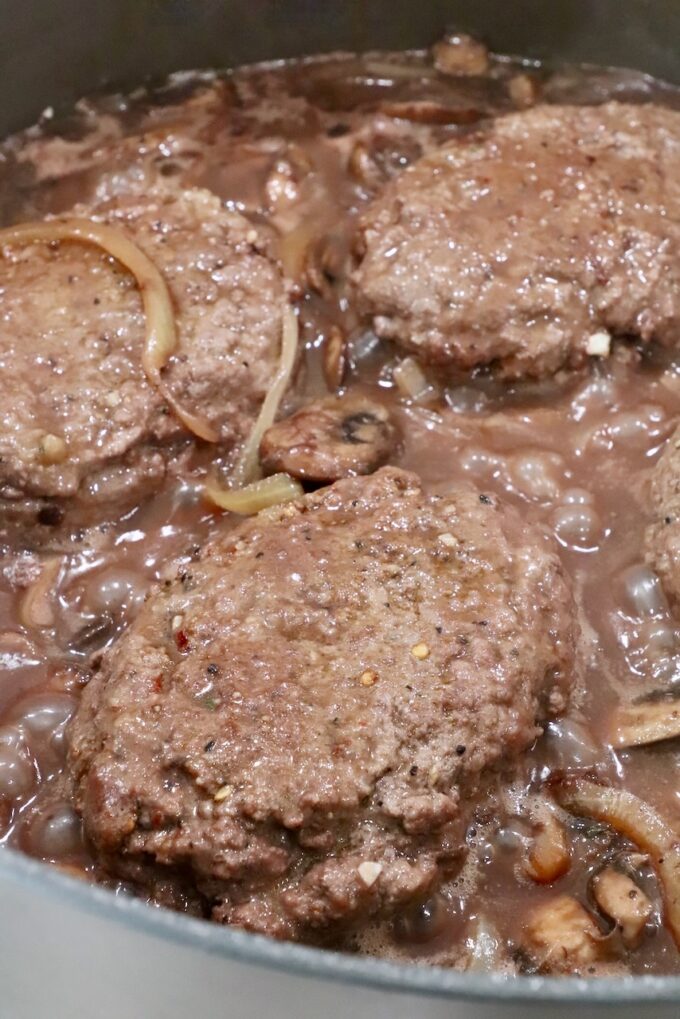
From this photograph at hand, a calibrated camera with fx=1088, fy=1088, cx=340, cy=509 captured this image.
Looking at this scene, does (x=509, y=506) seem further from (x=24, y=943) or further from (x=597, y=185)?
(x=24, y=943)

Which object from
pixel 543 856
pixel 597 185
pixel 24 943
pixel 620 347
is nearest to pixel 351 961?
pixel 24 943

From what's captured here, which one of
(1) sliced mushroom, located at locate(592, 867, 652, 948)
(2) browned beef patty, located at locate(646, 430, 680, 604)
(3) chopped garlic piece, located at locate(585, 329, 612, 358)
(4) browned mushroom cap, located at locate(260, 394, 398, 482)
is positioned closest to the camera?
(1) sliced mushroom, located at locate(592, 867, 652, 948)

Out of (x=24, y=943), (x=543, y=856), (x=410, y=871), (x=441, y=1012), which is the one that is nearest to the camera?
(x=441, y=1012)

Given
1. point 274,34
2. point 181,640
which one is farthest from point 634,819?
point 274,34

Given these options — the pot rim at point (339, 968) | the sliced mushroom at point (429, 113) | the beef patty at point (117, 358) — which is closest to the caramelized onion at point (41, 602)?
the beef patty at point (117, 358)

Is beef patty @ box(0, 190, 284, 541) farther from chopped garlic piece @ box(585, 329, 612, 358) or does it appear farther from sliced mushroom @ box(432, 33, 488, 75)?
sliced mushroom @ box(432, 33, 488, 75)

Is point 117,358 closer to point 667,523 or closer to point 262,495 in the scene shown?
point 262,495

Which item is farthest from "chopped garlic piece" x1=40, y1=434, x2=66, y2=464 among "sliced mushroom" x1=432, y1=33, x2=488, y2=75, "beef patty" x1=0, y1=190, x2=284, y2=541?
"sliced mushroom" x1=432, y1=33, x2=488, y2=75
